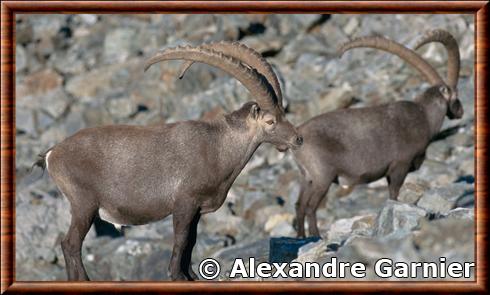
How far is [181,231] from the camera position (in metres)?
11.9

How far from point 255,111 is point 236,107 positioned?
15.4 meters

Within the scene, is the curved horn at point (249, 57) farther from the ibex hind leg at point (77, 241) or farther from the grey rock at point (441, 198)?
the grey rock at point (441, 198)

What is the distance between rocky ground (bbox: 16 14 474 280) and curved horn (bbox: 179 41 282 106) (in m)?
2.32

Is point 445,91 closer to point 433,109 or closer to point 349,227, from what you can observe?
point 433,109

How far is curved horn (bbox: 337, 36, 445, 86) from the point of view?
17094 millimetres

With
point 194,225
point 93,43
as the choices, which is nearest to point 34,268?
point 194,225

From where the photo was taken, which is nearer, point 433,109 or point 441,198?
point 441,198

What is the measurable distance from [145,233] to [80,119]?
11.0 metres

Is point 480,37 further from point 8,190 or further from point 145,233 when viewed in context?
point 145,233

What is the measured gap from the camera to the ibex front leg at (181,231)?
11.8m

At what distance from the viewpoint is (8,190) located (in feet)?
37.7

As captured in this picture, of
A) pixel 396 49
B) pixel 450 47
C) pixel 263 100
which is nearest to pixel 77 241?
pixel 263 100
